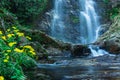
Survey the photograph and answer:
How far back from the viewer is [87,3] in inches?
1299

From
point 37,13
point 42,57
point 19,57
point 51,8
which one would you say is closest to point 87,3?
point 51,8

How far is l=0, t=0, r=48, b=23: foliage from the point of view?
26233 millimetres

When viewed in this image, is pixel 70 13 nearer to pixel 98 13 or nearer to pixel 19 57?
pixel 98 13

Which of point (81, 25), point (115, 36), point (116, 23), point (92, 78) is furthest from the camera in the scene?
point (81, 25)

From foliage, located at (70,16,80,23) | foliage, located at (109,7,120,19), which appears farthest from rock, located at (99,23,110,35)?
foliage, located at (70,16,80,23)

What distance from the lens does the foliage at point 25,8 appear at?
26233mm

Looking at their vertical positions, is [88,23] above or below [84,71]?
above

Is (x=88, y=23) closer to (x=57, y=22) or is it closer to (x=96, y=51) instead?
(x=57, y=22)

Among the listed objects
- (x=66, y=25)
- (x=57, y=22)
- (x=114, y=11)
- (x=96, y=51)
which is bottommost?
(x=96, y=51)

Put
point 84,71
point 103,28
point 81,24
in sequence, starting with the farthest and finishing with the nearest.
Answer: point 81,24, point 103,28, point 84,71

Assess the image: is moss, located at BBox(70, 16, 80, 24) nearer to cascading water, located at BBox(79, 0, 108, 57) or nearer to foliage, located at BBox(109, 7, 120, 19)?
cascading water, located at BBox(79, 0, 108, 57)

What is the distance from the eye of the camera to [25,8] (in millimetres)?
27141

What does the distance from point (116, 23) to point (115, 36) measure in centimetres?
391

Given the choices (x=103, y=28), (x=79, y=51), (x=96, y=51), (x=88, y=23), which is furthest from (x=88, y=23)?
(x=79, y=51)
